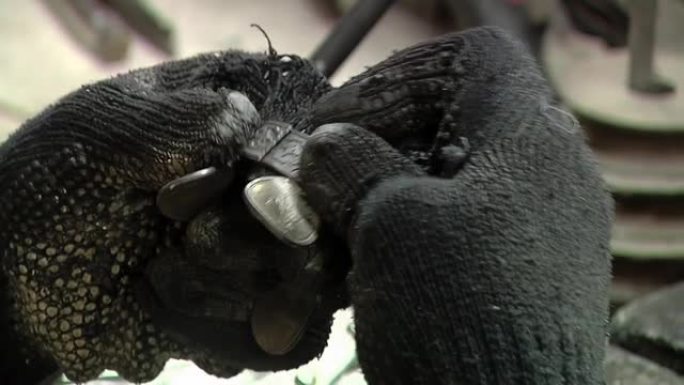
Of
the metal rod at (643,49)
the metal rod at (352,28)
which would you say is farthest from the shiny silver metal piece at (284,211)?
the metal rod at (643,49)

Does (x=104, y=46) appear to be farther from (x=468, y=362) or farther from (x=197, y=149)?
(x=468, y=362)

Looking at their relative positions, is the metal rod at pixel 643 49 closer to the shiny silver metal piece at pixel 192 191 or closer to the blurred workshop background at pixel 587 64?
the blurred workshop background at pixel 587 64

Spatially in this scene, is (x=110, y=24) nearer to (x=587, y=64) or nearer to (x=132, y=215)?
(x=587, y=64)

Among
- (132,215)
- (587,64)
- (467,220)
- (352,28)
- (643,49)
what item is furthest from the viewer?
(587,64)

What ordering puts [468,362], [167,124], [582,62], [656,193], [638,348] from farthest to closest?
[582,62] < [656,193] < [638,348] < [167,124] < [468,362]

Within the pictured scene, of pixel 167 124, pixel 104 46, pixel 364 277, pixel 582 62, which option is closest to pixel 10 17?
pixel 104 46

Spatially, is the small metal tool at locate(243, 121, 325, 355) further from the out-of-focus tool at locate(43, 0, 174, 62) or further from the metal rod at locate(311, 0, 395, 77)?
the out-of-focus tool at locate(43, 0, 174, 62)

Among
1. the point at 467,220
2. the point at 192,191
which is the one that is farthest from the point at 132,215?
the point at 467,220
